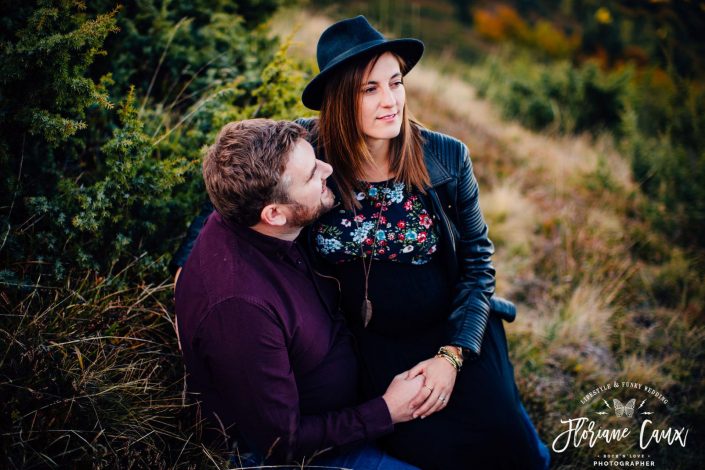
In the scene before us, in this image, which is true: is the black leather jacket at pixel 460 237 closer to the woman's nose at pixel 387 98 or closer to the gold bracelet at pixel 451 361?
the gold bracelet at pixel 451 361

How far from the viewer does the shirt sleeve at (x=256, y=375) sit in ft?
5.81

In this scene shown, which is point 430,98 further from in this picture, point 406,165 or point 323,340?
point 323,340

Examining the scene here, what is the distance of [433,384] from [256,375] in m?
0.97

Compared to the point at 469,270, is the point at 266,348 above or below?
above

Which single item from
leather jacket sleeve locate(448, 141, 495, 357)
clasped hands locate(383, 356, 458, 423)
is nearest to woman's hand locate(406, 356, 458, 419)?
clasped hands locate(383, 356, 458, 423)

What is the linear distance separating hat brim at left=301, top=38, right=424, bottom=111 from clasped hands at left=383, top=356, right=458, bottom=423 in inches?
60.9

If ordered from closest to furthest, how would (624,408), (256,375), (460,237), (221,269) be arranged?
(256,375)
(221,269)
(460,237)
(624,408)

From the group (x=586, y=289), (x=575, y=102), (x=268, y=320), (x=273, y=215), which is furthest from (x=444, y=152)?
(x=575, y=102)

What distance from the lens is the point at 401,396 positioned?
2213 millimetres

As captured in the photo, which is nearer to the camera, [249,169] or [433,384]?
[249,169]

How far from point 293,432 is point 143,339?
1.00 metres

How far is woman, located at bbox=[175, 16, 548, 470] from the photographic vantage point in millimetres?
2293

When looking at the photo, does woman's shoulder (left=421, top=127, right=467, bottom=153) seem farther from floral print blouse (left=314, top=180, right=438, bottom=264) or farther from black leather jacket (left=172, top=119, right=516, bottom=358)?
floral print blouse (left=314, top=180, right=438, bottom=264)

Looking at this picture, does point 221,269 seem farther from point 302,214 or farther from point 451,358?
point 451,358
